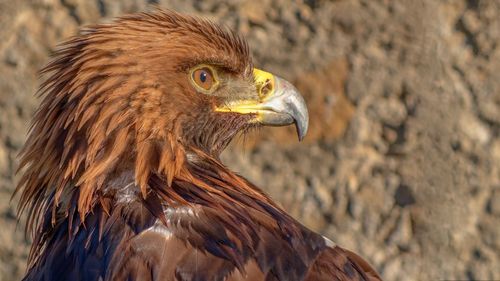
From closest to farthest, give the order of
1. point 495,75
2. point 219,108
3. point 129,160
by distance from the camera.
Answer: point 129,160
point 219,108
point 495,75

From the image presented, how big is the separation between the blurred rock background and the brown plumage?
3.66 feet

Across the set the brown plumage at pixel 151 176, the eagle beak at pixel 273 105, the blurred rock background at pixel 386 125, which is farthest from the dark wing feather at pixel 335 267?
the blurred rock background at pixel 386 125

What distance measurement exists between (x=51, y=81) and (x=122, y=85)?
266 mm

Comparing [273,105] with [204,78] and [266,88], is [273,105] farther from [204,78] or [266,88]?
[204,78]

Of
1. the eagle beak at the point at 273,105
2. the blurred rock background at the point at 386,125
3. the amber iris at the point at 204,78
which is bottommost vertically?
the blurred rock background at the point at 386,125

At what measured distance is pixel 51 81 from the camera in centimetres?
402

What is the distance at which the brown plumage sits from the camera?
3584mm

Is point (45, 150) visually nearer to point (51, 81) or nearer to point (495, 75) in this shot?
point (51, 81)

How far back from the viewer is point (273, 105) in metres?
4.38

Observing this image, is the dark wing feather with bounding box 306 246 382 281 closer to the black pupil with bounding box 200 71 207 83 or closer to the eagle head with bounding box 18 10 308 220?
the eagle head with bounding box 18 10 308 220

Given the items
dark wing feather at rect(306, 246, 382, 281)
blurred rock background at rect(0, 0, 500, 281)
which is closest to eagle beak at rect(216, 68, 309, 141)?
dark wing feather at rect(306, 246, 382, 281)

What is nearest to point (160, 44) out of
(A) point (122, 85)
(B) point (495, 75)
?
(A) point (122, 85)

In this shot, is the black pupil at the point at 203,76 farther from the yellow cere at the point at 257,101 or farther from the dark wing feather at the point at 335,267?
the dark wing feather at the point at 335,267

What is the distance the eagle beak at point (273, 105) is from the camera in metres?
4.38
